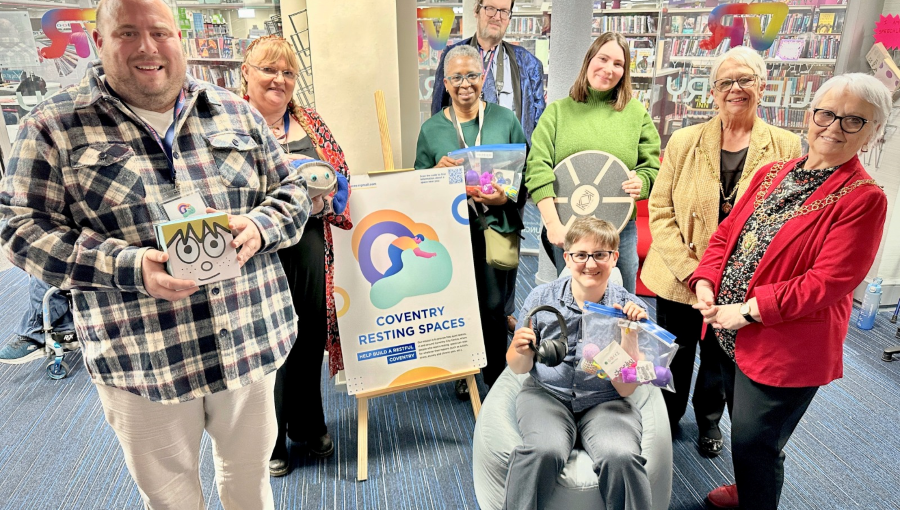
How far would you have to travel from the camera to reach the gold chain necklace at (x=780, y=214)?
1520 millimetres

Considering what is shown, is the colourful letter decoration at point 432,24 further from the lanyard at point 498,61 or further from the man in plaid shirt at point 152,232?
the man in plaid shirt at point 152,232

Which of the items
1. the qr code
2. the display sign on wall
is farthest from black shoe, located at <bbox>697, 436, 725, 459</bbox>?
the display sign on wall

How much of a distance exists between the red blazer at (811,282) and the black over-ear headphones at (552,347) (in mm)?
560

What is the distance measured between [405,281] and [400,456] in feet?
2.68

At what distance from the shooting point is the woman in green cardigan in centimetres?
245

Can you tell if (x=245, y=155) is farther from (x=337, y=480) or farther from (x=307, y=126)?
(x=337, y=480)

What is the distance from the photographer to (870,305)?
142 inches

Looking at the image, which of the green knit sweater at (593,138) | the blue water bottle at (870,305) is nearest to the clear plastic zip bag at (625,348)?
the green knit sweater at (593,138)

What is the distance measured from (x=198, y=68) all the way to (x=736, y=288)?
572 cm

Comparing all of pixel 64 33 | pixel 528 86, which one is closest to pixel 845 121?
pixel 528 86

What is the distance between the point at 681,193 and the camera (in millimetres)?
2102

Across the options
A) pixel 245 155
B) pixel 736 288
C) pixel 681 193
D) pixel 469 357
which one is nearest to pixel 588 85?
pixel 681 193

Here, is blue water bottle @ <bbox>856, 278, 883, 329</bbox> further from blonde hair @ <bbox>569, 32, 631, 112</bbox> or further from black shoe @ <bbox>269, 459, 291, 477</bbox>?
black shoe @ <bbox>269, 459, 291, 477</bbox>

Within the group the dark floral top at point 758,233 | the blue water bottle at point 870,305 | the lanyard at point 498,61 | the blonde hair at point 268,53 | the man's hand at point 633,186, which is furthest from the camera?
the blue water bottle at point 870,305
